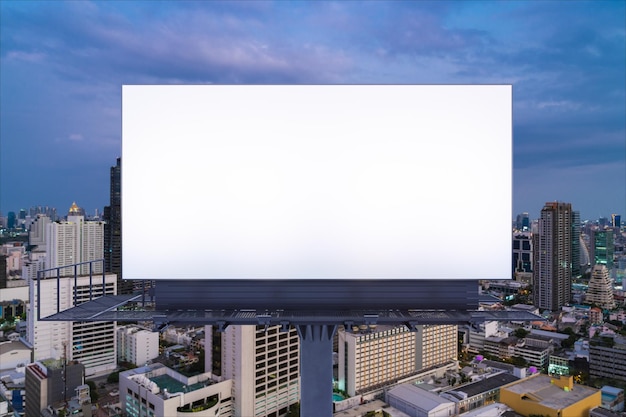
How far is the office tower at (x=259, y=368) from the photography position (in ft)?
51.9

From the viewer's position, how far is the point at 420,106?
3467 millimetres

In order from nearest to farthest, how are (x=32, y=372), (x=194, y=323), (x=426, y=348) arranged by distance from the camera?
(x=194, y=323) < (x=32, y=372) < (x=426, y=348)

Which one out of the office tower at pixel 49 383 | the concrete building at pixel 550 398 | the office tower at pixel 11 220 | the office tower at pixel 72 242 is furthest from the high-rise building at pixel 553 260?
the office tower at pixel 11 220

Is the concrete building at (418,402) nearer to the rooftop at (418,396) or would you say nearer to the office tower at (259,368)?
Answer: the rooftop at (418,396)

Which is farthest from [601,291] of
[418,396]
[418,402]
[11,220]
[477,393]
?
[11,220]

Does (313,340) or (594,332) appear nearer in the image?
(313,340)

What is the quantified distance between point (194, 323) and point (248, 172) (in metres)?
1.35

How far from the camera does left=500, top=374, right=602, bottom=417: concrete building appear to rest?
48.9 ft

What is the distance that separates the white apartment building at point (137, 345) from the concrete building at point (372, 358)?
36.8 feet

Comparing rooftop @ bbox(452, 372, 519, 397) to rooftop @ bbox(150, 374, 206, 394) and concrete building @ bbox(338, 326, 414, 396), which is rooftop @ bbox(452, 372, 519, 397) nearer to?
concrete building @ bbox(338, 326, 414, 396)

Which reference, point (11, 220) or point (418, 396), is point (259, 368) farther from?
point (11, 220)

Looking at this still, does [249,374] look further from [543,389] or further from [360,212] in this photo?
[360,212]

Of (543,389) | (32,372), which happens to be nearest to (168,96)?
(543,389)

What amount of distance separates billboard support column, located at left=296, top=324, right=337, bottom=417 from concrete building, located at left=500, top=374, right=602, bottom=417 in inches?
591
